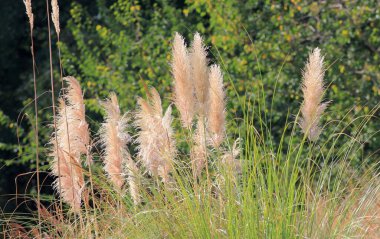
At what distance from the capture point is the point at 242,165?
12.6 ft

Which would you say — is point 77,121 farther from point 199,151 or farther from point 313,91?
point 313,91


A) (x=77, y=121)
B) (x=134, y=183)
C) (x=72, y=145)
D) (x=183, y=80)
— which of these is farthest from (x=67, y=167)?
(x=183, y=80)

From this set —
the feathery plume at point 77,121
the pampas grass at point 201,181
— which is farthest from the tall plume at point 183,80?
the feathery plume at point 77,121

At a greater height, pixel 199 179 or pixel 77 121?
pixel 77 121

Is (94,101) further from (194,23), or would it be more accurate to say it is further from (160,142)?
(160,142)

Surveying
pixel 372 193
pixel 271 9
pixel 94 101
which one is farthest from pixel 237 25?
pixel 372 193

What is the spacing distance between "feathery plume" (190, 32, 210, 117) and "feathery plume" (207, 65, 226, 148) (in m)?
0.03

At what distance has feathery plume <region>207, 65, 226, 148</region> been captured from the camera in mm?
3676

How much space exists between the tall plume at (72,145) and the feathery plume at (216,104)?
602 millimetres

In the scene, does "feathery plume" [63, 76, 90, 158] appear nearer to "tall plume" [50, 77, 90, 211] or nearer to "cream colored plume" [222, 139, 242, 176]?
"tall plume" [50, 77, 90, 211]

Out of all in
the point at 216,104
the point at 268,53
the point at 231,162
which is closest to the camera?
the point at 216,104

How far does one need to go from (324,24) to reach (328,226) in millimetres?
5131

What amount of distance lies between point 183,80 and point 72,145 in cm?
69

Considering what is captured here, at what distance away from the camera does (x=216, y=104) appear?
371cm
